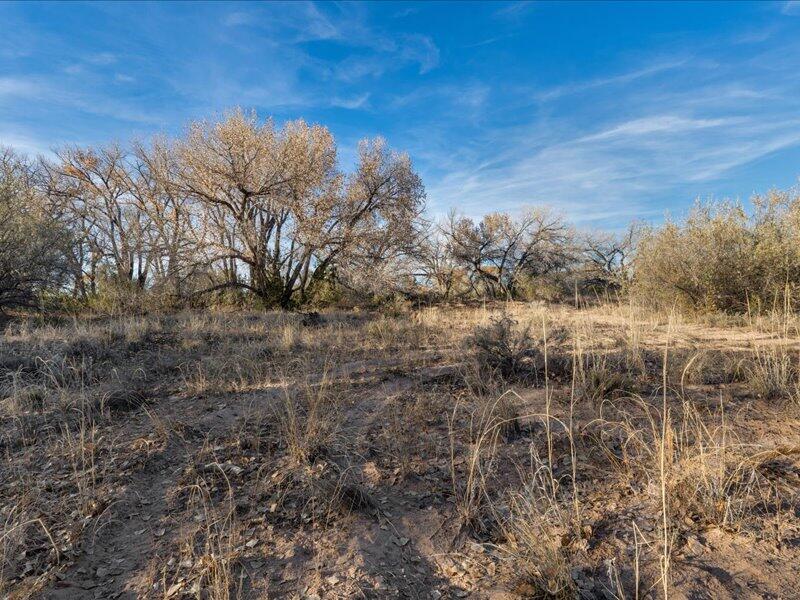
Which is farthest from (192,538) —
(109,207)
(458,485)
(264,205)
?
(109,207)

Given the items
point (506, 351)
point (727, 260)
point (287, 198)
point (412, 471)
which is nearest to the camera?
point (412, 471)

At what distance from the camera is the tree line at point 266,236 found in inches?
439

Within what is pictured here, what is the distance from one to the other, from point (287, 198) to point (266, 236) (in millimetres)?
1928

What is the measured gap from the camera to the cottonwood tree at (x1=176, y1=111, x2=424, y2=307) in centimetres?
1498

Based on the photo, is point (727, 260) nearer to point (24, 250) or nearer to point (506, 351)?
point (506, 351)

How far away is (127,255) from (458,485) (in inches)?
715

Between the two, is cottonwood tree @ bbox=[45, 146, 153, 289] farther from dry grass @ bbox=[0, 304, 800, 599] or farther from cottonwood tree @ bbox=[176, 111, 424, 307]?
dry grass @ bbox=[0, 304, 800, 599]

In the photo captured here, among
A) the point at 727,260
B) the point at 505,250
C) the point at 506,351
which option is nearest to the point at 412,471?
the point at 506,351

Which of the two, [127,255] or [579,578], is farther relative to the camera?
[127,255]

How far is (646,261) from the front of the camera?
12875mm

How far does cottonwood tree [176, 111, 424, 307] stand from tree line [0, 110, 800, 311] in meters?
0.05

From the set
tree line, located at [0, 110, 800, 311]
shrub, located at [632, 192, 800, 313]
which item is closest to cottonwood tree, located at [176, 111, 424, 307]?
tree line, located at [0, 110, 800, 311]

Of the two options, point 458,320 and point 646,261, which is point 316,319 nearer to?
point 458,320

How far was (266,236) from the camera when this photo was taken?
1667 centimetres
